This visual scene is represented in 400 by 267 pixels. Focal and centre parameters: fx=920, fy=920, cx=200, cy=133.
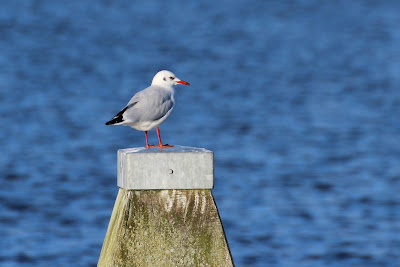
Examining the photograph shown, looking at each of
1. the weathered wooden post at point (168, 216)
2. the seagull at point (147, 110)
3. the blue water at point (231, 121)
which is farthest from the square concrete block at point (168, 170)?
the blue water at point (231, 121)

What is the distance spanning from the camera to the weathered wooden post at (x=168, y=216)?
16.9 ft

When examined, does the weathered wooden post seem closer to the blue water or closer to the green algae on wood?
the green algae on wood

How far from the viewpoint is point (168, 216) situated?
16.9 feet

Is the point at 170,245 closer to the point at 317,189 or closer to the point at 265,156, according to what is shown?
the point at 317,189

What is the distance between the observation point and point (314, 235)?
1337 cm

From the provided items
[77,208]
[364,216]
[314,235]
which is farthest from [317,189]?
[77,208]

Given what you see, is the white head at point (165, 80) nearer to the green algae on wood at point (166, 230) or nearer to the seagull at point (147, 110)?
the seagull at point (147, 110)

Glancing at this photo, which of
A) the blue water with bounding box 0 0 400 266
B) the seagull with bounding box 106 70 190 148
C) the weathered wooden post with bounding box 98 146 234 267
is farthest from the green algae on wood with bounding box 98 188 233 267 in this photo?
the blue water with bounding box 0 0 400 266

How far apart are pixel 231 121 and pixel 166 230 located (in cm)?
1797

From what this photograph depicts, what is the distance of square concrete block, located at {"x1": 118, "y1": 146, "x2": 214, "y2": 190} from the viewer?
5.16 metres

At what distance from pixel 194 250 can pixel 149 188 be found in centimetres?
43

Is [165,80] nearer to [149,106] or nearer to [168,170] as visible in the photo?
[149,106]

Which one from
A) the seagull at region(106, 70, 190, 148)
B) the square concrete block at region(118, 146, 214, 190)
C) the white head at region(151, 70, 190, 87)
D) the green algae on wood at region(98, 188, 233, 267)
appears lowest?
the green algae on wood at region(98, 188, 233, 267)

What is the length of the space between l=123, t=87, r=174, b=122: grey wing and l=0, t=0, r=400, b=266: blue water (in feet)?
18.4
